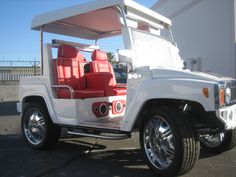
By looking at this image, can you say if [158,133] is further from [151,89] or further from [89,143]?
[89,143]

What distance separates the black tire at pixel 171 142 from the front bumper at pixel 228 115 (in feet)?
1.24

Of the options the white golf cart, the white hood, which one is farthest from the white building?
the white hood

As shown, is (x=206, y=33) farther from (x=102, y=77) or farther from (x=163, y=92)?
(x=163, y=92)

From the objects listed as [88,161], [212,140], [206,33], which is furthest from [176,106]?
[206,33]

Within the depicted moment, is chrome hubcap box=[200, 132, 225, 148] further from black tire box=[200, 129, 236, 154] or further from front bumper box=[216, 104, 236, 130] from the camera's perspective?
front bumper box=[216, 104, 236, 130]

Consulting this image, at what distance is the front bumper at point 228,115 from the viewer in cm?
387

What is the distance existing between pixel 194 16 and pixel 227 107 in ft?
37.2

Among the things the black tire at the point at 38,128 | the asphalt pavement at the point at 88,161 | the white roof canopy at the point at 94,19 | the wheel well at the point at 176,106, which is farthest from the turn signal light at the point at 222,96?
the black tire at the point at 38,128

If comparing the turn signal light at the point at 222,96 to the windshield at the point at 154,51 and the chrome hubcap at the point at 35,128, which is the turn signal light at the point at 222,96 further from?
the chrome hubcap at the point at 35,128

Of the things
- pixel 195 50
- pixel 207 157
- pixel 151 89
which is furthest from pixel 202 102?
pixel 195 50

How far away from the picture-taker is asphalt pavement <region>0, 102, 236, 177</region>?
4.52 metres

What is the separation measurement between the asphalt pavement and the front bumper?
0.73m

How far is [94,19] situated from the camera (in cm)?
610

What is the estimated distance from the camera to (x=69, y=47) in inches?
250
